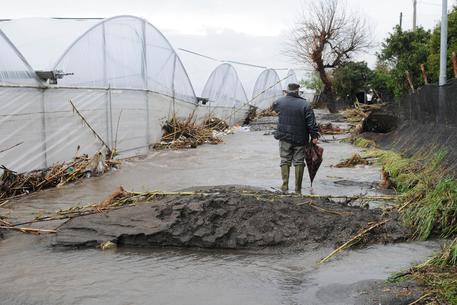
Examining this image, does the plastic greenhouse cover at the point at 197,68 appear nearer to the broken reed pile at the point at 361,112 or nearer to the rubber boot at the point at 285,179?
the broken reed pile at the point at 361,112

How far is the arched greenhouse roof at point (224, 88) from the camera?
26172 millimetres

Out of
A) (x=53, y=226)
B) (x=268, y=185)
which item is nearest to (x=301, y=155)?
(x=268, y=185)

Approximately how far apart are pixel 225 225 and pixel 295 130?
3.52 meters

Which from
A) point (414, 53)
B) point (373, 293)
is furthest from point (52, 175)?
point (414, 53)

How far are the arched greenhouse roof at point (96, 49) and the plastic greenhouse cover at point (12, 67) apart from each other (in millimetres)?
784

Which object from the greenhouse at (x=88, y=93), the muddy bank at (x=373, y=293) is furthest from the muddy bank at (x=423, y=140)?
the greenhouse at (x=88, y=93)

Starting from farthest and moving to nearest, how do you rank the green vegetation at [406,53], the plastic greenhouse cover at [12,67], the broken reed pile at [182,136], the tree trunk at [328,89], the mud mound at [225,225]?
1. the tree trunk at [328,89]
2. the green vegetation at [406,53]
3. the broken reed pile at [182,136]
4. the plastic greenhouse cover at [12,67]
5. the mud mound at [225,225]

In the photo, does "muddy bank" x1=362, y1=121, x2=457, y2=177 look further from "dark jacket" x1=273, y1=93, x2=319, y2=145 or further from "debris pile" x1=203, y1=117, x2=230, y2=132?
"debris pile" x1=203, y1=117, x2=230, y2=132

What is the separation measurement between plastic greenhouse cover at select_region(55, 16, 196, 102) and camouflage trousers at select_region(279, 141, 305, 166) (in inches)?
217

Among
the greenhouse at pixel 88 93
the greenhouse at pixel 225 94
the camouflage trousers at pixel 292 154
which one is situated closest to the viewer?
the camouflage trousers at pixel 292 154

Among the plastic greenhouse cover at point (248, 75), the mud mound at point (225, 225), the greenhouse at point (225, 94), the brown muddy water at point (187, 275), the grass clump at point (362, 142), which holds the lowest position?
the brown muddy water at point (187, 275)

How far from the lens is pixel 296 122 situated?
923 centimetres

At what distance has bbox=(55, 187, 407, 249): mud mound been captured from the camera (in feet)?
19.7

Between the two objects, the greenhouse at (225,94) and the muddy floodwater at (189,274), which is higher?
the greenhouse at (225,94)
